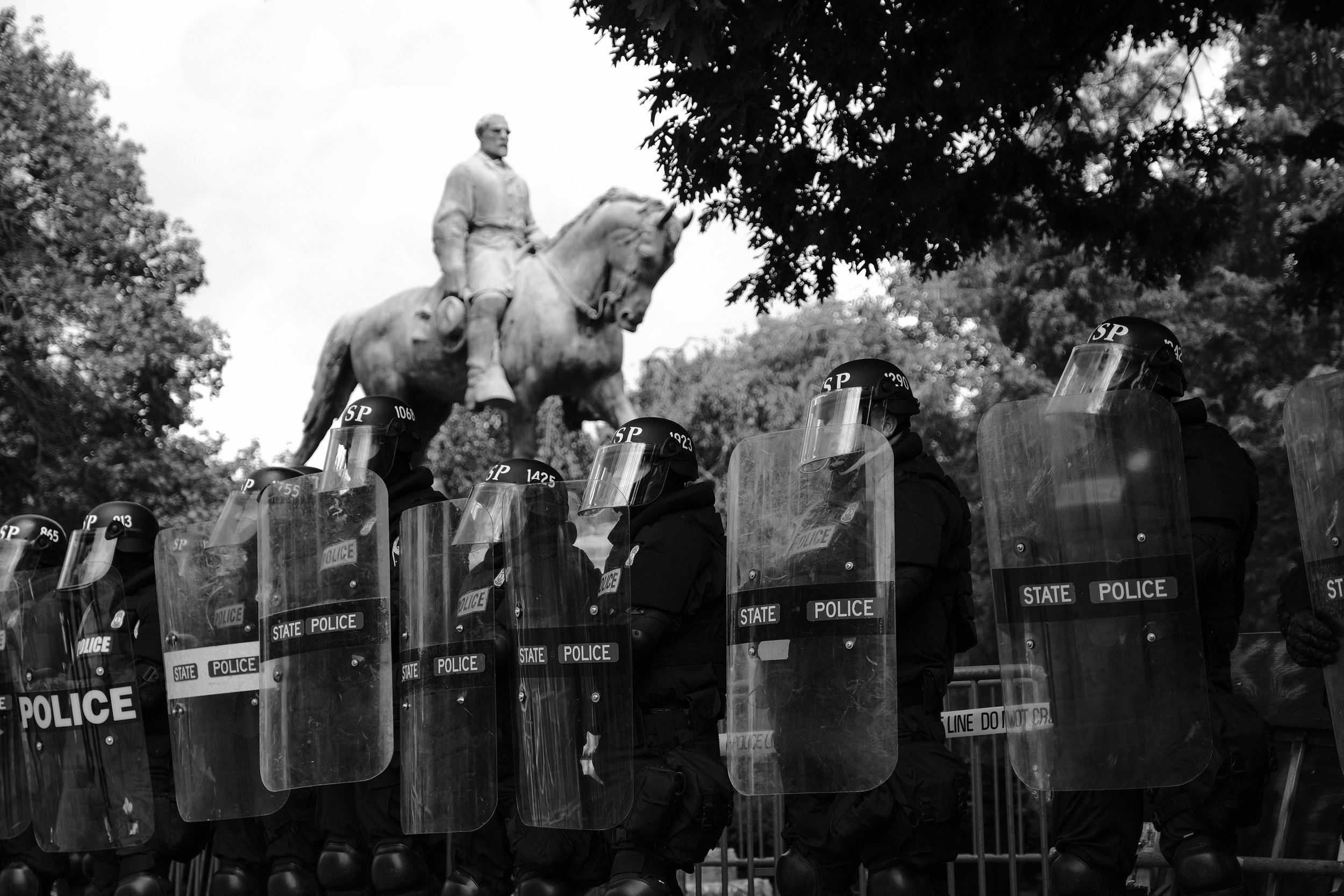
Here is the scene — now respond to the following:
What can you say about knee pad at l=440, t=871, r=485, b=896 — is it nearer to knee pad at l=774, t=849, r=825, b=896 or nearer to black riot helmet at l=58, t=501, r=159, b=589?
knee pad at l=774, t=849, r=825, b=896

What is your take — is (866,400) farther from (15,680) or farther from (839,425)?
(15,680)

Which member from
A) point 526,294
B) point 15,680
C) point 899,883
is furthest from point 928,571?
point 526,294

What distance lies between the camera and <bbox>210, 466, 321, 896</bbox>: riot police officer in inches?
260

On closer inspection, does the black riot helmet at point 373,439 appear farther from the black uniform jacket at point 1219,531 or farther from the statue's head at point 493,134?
the statue's head at point 493,134

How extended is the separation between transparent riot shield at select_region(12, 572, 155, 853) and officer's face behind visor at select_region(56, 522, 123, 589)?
0.20 feet

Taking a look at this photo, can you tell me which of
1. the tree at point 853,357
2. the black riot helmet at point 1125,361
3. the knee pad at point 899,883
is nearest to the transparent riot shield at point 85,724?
the knee pad at point 899,883

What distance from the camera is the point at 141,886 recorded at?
6941mm

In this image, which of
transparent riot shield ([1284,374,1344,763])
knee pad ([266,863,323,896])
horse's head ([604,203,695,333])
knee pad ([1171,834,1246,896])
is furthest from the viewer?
horse's head ([604,203,695,333])

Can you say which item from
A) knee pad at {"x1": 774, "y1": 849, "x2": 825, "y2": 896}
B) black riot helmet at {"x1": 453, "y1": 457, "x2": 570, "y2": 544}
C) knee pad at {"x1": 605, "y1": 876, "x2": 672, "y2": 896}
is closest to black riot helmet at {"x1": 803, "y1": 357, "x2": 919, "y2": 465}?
black riot helmet at {"x1": 453, "y1": 457, "x2": 570, "y2": 544}

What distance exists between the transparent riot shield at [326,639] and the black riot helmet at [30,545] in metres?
2.22

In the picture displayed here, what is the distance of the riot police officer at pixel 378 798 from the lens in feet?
20.6

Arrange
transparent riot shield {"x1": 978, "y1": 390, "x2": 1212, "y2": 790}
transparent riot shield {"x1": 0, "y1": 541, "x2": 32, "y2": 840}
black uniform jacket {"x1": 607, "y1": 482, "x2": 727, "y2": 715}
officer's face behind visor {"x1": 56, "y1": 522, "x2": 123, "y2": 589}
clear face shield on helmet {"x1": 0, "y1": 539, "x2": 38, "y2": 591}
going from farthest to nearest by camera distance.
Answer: clear face shield on helmet {"x1": 0, "y1": 539, "x2": 38, "y2": 591}
transparent riot shield {"x1": 0, "y1": 541, "x2": 32, "y2": 840}
officer's face behind visor {"x1": 56, "y1": 522, "x2": 123, "y2": 589}
black uniform jacket {"x1": 607, "y1": 482, "x2": 727, "y2": 715}
transparent riot shield {"x1": 978, "y1": 390, "x2": 1212, "y2": 790}

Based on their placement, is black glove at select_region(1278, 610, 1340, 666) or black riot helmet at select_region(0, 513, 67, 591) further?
black riot helmet at select_region(0, 513, 67, 591)

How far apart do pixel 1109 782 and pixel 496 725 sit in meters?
2.17
